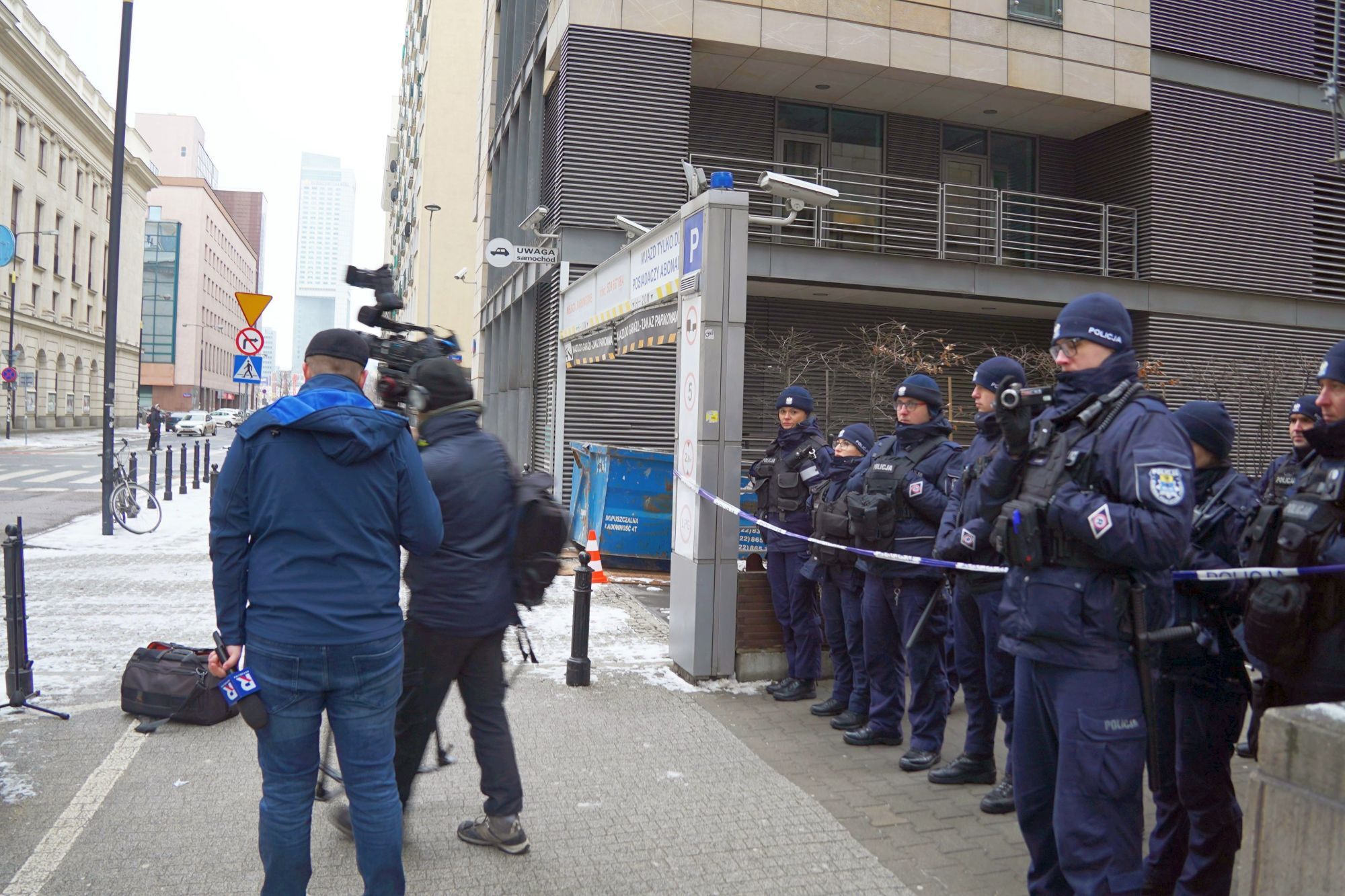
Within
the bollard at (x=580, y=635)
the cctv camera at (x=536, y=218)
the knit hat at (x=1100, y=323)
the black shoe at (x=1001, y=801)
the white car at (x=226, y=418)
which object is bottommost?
the black shoe at (x=1001, y=801)

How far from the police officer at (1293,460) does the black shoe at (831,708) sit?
9.09 ft

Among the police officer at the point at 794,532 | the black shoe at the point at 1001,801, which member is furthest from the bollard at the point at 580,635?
the black shoe at the point at 1001,801

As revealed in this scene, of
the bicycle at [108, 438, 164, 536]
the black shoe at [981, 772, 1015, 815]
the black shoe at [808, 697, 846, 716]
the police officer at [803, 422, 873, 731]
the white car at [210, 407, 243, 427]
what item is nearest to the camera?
the black shoe at [981, 772, 1015, 815]

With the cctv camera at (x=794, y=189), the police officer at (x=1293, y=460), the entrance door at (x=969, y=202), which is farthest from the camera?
the entrance door at (x=969, y=202)

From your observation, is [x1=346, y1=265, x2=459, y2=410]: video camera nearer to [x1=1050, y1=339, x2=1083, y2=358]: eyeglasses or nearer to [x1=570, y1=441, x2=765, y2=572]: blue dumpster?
[x1=1050, y1=339, x2=1083, y2=358]: eyeglasses

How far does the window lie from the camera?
16.2m

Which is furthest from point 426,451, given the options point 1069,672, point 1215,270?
point 1215,270

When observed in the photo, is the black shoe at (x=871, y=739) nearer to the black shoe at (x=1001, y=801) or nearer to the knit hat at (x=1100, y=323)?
the black shoe at (x=1001, y=801)

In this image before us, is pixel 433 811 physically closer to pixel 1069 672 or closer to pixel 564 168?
pixel 1069 672

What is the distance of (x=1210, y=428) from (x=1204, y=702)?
1137 mm

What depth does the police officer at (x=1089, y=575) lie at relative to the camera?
299 cm

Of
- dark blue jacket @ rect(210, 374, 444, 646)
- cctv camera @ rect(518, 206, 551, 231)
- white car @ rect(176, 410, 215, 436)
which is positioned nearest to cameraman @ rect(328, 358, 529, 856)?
dark blue jacket @ rect(210, 374, 444, 646)

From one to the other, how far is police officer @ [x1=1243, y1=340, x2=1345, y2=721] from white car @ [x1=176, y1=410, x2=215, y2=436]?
5892cm

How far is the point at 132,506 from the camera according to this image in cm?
1391
